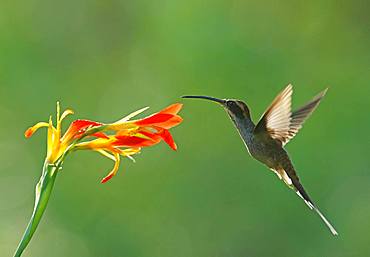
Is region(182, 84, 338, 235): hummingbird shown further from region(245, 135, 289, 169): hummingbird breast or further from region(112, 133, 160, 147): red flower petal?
region(112, 133, 160, 147): red flower petal

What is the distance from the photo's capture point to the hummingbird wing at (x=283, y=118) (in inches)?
59.7

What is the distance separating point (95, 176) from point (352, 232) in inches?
41.9

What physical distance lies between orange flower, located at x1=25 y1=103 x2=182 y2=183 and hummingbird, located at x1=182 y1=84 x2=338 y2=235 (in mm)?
420

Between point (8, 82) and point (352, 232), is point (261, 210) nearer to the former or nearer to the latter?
point (352, 232)

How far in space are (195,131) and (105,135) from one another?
2.12 m

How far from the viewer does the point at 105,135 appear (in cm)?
116

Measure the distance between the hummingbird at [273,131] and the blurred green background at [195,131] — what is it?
1409mm

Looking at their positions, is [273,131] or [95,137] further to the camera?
[273,131]

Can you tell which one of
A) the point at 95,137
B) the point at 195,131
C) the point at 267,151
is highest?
the point at 95,137

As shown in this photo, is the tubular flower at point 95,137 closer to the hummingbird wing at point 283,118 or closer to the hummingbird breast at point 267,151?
the hummingbird wing at point 283,118

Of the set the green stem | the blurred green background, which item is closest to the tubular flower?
the green stem

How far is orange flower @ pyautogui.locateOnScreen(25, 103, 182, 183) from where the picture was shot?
3.70 feet

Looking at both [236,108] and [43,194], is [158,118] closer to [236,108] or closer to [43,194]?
[43,194]

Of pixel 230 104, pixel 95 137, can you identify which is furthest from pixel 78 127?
pixel 230 104
